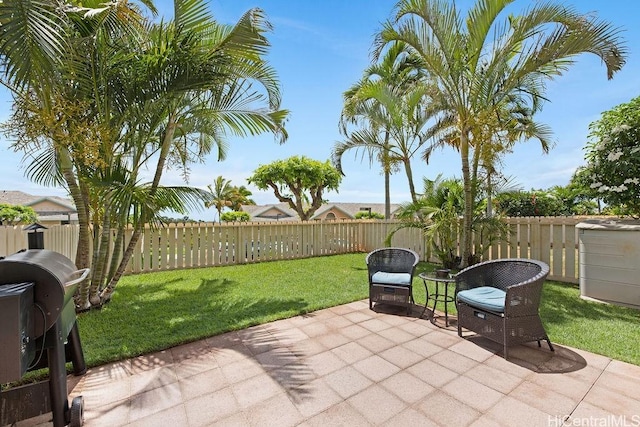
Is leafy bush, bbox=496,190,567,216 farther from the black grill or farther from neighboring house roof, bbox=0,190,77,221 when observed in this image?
neighboring house roof, bbox=0,190,77,221

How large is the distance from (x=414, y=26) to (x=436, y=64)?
0.77 m

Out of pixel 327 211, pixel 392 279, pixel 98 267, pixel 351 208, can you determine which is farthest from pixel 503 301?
pixel 351 208

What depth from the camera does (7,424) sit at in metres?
1.80

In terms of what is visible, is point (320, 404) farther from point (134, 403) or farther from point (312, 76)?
point (312, 76)

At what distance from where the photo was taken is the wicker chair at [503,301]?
271cm

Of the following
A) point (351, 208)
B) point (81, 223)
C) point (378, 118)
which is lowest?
point (81, 223)

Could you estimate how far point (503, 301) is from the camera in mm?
2854

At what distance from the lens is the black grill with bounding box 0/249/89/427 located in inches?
55.8

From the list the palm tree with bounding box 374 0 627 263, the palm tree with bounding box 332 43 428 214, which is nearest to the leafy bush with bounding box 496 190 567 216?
the palm tree with bounding box 332 43 428 214

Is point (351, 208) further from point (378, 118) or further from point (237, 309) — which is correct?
point (237, 309)

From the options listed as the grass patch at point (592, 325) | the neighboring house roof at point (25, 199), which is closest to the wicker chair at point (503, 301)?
the grass patch at point (592, 325)

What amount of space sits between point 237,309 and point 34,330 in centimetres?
266

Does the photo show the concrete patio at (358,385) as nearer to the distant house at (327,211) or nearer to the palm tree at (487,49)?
the palm tree at (487,49)

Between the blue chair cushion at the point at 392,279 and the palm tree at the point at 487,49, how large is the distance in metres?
2.41
